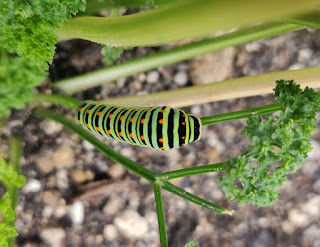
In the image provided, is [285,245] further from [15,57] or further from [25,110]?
[15,57]

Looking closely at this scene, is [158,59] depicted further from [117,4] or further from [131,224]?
[131,224]

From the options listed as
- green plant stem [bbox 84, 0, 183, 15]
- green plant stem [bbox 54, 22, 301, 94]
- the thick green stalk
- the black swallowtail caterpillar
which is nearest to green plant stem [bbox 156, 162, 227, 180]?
the black swallowtail caterpillar

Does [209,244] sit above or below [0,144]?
below

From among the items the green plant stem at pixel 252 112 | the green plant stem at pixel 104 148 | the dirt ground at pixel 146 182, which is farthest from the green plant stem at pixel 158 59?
the green plant stem at pixel 252 112

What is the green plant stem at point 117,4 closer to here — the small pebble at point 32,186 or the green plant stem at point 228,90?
the green plant stem at point 228,90

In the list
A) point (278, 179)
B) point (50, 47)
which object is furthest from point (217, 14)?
point (50, 47)

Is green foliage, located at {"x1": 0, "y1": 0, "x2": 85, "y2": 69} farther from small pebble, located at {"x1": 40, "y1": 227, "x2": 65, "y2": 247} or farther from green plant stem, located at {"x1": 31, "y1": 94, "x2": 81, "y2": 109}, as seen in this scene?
small pebble, located at {"x1": 40, "y1": 227, "x2": 65, "y2": 247}
